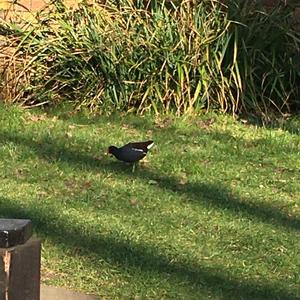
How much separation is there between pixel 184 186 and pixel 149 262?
1.72 meters

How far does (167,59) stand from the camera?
30.0 ft

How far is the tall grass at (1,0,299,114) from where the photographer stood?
9.24 meters

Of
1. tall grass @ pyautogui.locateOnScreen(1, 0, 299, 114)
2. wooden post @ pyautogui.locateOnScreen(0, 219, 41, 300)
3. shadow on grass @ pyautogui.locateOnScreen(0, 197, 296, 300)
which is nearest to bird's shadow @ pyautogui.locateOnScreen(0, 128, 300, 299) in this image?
shadow on grass @ pyautogui.locateOnScreen(0, 197, 296, 300)

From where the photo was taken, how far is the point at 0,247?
205 cm

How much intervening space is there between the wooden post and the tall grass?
7.07m

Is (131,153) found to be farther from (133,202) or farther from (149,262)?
(149,262)

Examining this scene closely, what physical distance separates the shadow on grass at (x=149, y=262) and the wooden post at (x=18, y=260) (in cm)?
259

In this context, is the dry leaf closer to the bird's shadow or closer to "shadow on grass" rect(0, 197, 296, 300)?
the bird's shadow

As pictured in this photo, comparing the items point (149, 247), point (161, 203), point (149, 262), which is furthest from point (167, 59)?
point (149, 262)

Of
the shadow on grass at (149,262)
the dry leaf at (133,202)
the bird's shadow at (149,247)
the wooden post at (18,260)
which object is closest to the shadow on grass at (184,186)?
the bird's shadow at (149,247)

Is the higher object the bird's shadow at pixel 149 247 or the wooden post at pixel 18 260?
the wooden post at pixel 18 260

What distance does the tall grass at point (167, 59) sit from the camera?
924cm

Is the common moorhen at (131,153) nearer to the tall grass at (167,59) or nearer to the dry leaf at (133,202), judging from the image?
the dry leaf at (133,202)

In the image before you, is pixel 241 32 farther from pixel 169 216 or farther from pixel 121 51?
pixel 169 216
